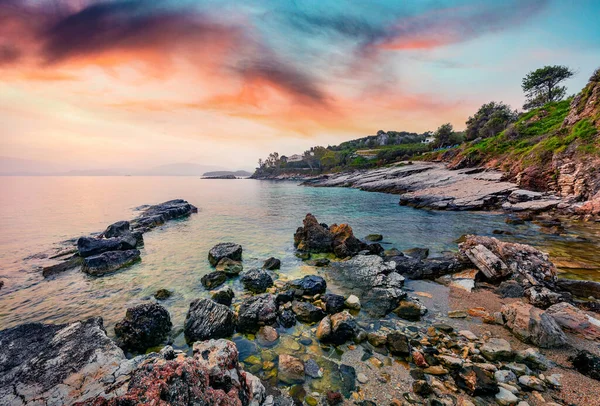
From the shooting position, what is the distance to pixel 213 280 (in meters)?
12.4

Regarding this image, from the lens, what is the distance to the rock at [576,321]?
282 inches

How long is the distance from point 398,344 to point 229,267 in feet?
33.9

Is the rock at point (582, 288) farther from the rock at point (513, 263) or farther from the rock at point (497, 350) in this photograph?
the rock at point (497, 350)

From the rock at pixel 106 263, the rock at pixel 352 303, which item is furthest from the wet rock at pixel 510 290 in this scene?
the rock at pixel 106 263

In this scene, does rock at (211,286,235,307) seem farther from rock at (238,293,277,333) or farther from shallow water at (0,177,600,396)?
rock at (238,293,277,333)

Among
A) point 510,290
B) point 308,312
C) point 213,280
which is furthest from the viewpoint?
point 213,280

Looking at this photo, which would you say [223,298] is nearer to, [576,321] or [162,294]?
[162,294]

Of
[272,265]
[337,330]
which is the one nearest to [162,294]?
[272,265]

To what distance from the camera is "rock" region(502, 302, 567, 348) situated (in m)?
6.84

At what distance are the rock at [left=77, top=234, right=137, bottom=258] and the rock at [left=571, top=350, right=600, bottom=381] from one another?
2479cm

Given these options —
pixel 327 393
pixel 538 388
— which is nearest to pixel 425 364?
pixel 538 388

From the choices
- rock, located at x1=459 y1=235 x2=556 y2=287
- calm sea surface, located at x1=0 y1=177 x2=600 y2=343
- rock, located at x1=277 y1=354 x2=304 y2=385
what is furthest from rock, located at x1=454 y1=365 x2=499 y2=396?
calm sea surface, located at x1=0 y1=177 x2=600 y2=343

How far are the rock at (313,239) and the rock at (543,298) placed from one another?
11.1 metres

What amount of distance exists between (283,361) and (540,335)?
7992mm
